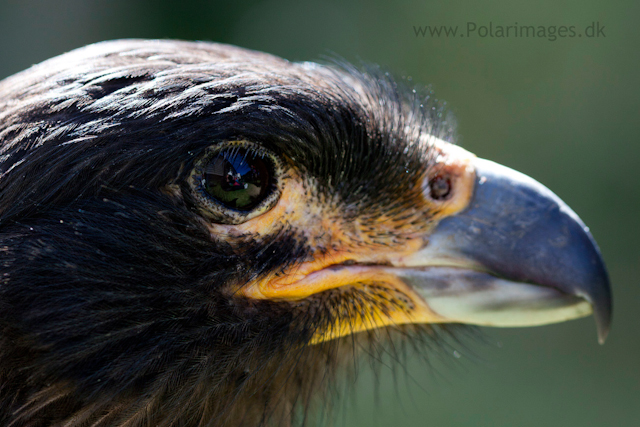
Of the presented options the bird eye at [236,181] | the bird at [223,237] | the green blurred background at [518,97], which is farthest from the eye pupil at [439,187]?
the green blurred background at [518,97]

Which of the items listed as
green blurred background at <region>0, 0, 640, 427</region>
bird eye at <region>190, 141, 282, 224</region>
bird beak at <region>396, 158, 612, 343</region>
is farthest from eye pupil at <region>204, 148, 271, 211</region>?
green blurred background at <region>0, 0, 640, 427</region>

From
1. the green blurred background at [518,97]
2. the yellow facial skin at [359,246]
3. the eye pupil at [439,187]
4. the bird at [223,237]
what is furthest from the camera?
the green blurred background at [518,97]

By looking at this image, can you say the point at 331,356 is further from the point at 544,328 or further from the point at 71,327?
the point at 544,328

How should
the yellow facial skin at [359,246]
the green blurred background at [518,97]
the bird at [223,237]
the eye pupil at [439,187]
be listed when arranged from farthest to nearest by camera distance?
the green blurred background at [518,97] → the eye pupil at [439,187] → the yellow facial skin at [359,246] → the bird at [223,237]

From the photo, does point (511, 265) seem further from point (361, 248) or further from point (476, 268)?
point (361, 248)

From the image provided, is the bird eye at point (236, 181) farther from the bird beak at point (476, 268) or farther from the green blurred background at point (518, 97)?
the green blurred background at point (518, 97)
